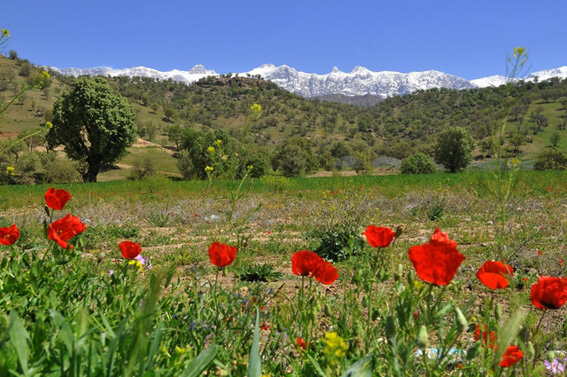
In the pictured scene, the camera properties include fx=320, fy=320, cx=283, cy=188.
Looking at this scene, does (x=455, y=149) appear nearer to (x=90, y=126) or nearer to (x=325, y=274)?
(x=90, y=126)

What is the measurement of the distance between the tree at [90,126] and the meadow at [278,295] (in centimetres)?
1617

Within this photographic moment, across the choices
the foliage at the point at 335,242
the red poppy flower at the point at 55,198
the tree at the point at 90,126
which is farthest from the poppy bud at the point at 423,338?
the tree at the point at 90,126

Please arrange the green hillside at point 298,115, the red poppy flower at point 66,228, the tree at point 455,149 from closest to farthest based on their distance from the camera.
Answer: the red poppy flower at point 66,228
the tree at point 455,149
the green hillside at point 298,115

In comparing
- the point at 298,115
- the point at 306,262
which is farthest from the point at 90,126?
the point at 298,115

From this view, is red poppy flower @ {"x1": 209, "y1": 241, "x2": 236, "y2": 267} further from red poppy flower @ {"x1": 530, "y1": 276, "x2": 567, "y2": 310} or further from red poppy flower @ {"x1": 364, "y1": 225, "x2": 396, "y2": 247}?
red poppy flower @ {"x1": 530, "y1": 276, "x2": 567, "y2": 310}

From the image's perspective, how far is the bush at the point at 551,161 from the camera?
35.1m

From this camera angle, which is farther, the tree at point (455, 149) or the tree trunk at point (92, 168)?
the tree at point (455, 149)

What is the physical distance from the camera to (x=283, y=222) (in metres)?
8.17

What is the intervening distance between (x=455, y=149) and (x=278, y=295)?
4782 cm

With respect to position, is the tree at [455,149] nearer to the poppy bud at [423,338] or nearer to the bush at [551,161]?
the bush at [551,161]

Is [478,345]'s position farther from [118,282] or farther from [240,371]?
[118,282]

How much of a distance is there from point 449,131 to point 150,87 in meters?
133

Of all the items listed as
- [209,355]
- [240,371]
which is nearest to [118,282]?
[240,371]

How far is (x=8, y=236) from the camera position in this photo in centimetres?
172
